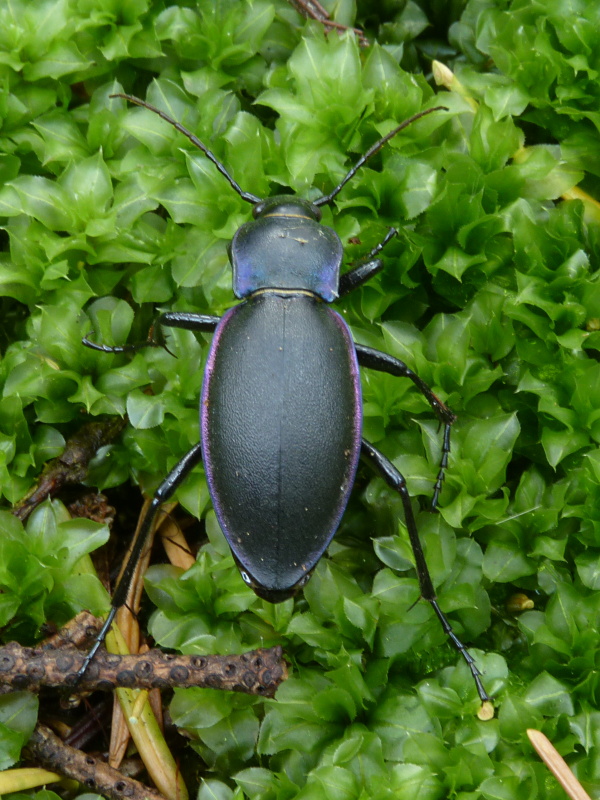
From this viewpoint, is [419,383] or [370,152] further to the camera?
[370,152]

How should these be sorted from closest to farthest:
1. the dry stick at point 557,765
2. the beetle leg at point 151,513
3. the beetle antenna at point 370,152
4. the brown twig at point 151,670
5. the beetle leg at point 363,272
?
the dry stick at point 557,765
the brown twig at point 151,670
the beetle leg at point 151,513
the beetle leg at point 363,272
the beetle antenna at point 370,152

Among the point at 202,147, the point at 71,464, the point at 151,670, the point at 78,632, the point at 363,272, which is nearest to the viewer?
the point at 151,670

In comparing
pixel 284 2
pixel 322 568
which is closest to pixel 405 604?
pixel 322 568

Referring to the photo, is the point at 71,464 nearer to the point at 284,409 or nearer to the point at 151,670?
the point at 151,670

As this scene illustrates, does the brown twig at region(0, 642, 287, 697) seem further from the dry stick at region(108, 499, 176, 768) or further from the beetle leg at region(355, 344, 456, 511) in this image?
the beetle leg at region(355, 344, 456, 511)

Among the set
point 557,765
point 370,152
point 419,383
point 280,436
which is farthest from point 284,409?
point 557,765

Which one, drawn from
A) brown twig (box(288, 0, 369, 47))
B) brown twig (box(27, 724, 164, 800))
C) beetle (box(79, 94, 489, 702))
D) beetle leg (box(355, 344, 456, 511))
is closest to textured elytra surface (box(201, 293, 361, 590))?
beetle (box(79, 94, 489, 702))

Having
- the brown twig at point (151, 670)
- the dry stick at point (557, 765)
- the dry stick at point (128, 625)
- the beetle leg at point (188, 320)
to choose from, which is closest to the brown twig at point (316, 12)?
the beetle leg at point (188, 320)

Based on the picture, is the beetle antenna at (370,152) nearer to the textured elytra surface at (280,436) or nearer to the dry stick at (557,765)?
the textured elytra surface at (280,436)
